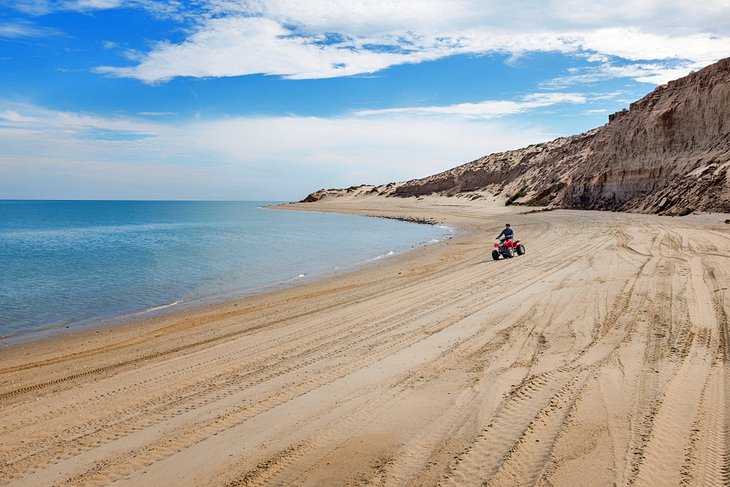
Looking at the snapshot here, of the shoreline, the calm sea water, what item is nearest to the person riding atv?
the shoreline

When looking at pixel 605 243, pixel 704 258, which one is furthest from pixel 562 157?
pixel 704 258

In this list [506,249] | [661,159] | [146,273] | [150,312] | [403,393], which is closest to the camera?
[403,393]

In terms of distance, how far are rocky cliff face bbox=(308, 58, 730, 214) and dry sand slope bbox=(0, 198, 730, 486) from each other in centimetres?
2249

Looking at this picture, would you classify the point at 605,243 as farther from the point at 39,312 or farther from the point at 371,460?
the point at 39,312

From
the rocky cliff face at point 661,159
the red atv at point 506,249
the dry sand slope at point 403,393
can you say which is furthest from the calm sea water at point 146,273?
the rocky cliff face at point 661,159

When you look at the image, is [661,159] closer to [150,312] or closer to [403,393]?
[150,312]

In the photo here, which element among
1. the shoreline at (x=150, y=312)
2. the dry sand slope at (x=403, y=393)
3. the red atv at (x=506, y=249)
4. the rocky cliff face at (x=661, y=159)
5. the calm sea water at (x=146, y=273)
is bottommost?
the shoreline at (x=150, y=312)

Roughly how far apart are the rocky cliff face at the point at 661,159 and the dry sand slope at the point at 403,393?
22.5m

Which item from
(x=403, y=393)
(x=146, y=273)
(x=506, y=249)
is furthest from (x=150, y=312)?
(x=506, y=249)

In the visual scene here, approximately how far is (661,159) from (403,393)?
3682cm

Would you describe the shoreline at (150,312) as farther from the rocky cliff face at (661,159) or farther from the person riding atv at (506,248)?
the rocky cliff face at (661,159)

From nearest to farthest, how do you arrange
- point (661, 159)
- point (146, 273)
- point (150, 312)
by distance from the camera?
point (150, 312) < point (146, 273) < point (661, 159)

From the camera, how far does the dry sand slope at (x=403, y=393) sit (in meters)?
4.13

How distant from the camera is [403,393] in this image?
5672 millimetres
